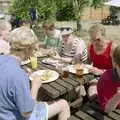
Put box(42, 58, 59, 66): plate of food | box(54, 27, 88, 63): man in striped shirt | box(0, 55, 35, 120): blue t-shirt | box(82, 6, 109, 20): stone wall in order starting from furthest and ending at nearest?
1. box(82, 6, 109, 20): stone wall
2. box(54, 27, 88, 63): man in striped shirt
3. box(42, 58, 59, 66): plate of food
4. box(0, 55, 35, 120): blue t-shirt

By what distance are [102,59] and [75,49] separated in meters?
0.63

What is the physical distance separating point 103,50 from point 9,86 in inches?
81.9

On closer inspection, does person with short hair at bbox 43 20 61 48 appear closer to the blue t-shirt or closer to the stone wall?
the blue t-shirt

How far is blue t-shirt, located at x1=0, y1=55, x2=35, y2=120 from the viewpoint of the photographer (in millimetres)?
2553

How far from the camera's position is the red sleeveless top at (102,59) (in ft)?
14.2

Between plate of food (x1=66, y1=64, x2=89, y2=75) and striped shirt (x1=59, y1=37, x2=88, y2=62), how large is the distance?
585mm

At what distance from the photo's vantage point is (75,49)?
16.0 feet

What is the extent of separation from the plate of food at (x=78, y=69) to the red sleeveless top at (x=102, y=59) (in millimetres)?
312

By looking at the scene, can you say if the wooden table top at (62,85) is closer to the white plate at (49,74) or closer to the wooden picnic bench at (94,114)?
the white plate at (49,74)

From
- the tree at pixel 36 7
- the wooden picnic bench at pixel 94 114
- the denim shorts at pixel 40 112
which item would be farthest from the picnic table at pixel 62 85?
the tree at pixel 36 7

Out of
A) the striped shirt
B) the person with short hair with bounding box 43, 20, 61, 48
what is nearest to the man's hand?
the striped shirt

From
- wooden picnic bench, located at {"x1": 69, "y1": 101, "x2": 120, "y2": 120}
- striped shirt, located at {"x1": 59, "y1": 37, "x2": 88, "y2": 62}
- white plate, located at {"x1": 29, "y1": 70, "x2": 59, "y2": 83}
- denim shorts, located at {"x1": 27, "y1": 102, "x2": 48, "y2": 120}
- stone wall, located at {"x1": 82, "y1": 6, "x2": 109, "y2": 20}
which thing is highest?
striped shirt, located at {"x1": 59, "y1": 37, "x2": 88, "y2": 62}

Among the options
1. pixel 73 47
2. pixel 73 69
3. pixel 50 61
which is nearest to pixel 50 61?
pixel 50 61

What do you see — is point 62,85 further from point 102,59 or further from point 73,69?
point 102,59
